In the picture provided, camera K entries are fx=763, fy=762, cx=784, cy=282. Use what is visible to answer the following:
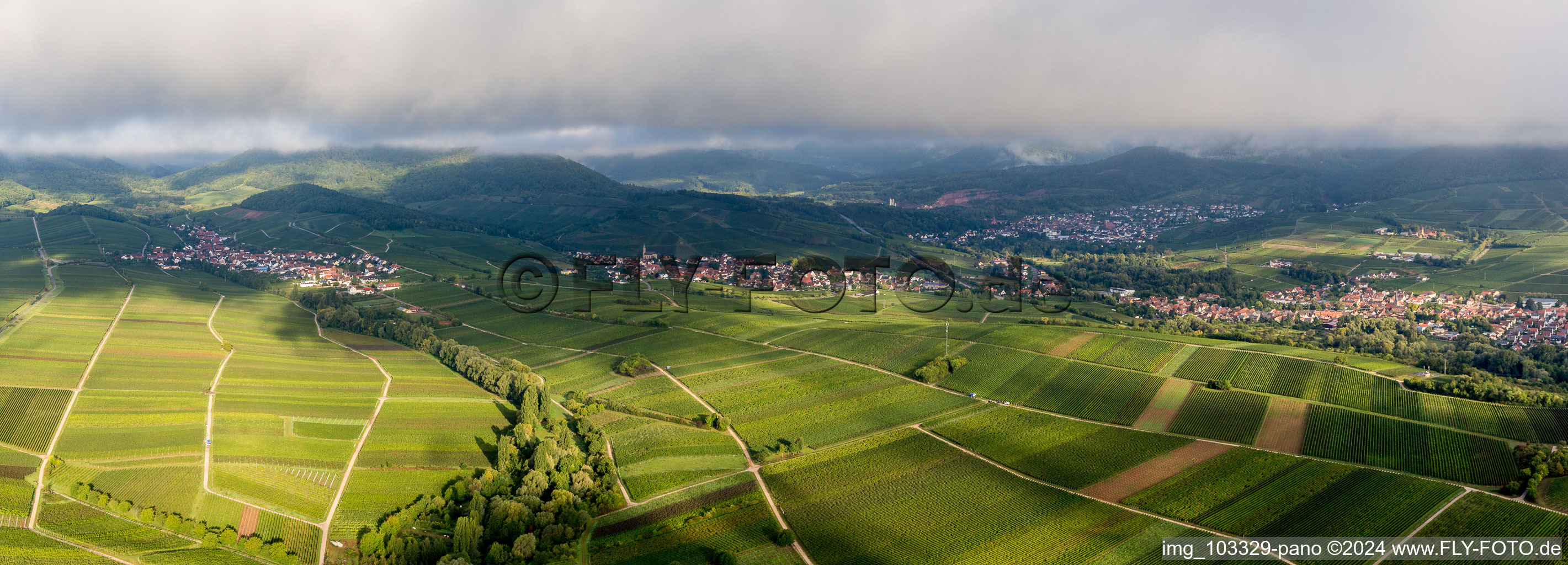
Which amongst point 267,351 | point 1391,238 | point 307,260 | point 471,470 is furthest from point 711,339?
point 1391,238

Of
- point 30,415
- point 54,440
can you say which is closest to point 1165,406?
point 54,440

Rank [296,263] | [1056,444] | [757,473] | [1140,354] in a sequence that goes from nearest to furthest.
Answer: [757,473] < [1056,444] < [1140,354] < [296,263]

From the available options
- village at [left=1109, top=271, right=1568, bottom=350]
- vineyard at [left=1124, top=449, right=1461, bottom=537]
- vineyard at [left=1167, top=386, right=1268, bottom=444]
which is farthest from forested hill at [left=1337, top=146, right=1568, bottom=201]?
vineyard at [left=1124, top=449, right=1461, bottom=537]

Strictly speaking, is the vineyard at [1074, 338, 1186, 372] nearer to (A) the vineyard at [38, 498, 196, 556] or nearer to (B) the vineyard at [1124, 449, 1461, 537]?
(B) the vineyard at [1124, 449, 1461, 537]

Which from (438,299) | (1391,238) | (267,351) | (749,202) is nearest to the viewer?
(267,351)

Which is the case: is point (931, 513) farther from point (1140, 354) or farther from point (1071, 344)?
point (1071, 344)

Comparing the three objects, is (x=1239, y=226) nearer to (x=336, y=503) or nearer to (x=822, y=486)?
(x=822, y=486)
